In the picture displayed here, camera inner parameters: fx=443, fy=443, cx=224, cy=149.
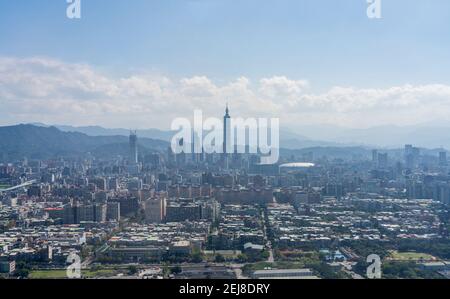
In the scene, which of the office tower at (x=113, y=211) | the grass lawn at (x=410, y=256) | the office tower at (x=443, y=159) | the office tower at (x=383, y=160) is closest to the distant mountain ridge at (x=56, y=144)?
the office tower at (x=113, y=211)

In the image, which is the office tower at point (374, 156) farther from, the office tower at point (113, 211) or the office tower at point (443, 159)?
the office tower at point (113, 211)

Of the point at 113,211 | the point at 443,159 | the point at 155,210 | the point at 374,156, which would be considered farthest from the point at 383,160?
the point at 113,211

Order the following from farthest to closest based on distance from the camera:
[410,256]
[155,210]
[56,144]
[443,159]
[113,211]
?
[56,144]
[443,159]
[113,211]
[155,210]
[410,256]

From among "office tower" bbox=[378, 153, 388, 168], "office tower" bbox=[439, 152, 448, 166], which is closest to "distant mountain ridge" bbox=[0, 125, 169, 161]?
"office tower" bbox=[378, 153, 388, 168]

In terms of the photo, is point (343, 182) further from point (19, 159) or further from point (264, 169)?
point (19, 159)

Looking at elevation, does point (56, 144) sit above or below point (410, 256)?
above

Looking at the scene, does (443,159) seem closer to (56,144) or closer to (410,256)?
(410,256)

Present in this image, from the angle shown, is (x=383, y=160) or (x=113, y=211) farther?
(x=383, y=160)
